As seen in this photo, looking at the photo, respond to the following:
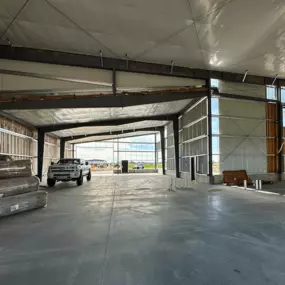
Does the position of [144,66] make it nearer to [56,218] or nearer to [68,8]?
[68,8]

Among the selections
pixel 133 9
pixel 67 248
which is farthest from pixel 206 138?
pixel 67 248

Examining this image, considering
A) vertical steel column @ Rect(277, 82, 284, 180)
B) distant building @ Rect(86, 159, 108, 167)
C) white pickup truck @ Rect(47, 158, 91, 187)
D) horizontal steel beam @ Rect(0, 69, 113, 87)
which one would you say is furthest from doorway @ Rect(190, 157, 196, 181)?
distant building @ Rect(86, 159, 108, 167)

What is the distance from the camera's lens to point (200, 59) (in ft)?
48.8

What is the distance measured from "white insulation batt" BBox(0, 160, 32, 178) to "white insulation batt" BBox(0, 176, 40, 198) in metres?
0.34

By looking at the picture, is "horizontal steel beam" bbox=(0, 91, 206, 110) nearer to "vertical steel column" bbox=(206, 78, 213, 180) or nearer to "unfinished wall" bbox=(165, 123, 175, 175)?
"vertical steel column" bbox=(206, 78, 213, 180)

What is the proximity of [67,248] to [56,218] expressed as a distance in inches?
102

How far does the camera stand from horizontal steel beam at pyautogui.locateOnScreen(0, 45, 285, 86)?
1292 centimetres

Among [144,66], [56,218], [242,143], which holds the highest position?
[144,66]

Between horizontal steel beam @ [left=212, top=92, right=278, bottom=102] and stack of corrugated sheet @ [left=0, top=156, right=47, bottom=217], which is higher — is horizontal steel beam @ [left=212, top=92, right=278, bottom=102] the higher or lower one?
the higher one

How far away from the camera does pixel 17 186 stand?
24.2 feet

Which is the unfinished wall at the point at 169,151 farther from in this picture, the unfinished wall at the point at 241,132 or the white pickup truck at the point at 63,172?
the white pickup truck at the point at 63,172

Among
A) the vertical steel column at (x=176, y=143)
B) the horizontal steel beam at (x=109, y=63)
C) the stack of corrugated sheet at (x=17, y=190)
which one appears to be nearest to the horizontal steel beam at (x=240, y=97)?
the horizontal steel beam at (x=109, y=63)

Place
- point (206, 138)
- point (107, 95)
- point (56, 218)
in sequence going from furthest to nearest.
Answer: point (206, 138)
point (107, 95)
point (56, 218)

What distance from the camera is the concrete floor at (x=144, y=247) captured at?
3.18 metres
